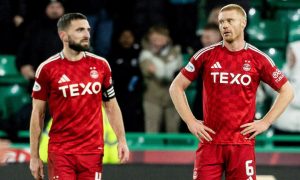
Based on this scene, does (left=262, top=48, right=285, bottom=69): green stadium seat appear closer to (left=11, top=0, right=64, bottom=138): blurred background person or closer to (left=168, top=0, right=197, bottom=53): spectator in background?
(left=168, top=0, right=197, bottom=53): spectator in background

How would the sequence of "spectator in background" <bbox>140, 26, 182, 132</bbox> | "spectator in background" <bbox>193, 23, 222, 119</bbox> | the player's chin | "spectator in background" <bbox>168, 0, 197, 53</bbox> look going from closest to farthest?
the player's chin, "spectator in background" <bbox>193, 23, 222, 119</bbox>, "spectator in background" <bbox>140, 26, 182, 132</bbox>, "spectator in background" <bbox>168, 0, 197, 53</bbox>

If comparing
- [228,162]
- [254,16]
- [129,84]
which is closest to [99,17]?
[129,84]

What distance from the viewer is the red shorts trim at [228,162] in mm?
5914

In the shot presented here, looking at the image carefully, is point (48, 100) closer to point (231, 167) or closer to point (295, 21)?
point (231, 167)

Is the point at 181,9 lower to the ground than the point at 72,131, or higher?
higher

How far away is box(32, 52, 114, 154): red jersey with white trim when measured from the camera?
5922mm

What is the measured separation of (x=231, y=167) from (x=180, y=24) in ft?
14.9

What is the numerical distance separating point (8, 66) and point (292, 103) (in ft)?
11.6

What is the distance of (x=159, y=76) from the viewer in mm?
9891

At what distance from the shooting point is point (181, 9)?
10336 mm

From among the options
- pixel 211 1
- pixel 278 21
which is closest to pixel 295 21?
pixel 278 21

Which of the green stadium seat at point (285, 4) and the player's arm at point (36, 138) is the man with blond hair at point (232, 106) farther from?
the green stadium seat at point (285, 4)

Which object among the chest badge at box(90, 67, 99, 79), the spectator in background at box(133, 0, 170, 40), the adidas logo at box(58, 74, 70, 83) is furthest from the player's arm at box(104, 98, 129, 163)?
the spectator in background at box(133, 0, 170, 40)

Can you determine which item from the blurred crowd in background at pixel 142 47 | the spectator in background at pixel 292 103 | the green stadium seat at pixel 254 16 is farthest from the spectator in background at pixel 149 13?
the spectator in background at pixel 292 103
